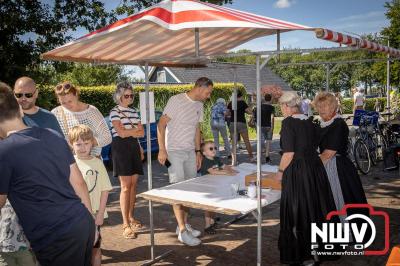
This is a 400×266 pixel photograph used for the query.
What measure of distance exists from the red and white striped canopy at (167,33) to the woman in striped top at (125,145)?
21.2 inches

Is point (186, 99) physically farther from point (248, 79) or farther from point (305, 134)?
point (248, 79)

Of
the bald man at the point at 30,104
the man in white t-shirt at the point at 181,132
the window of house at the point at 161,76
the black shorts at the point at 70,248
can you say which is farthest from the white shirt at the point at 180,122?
the window of house at the point at 161,76

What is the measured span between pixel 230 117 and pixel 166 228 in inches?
292

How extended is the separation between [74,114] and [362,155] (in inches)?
287

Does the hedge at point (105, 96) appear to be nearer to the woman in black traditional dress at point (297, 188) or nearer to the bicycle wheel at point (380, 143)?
the woman in black traditional dress at point (297, 188)

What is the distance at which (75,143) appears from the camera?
11.8 feet

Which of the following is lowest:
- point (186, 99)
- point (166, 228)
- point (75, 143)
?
point (166, 228)

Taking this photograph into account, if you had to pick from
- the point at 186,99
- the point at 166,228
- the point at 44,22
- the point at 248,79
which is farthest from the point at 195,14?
the point at 248,79

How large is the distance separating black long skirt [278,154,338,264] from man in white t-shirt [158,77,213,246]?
1303 mm

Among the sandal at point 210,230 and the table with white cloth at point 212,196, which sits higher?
the table with white cloth at point 212,196

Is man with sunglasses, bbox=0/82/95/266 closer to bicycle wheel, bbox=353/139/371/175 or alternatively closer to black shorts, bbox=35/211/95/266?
→ black shorts, bbox=35/211/95/266

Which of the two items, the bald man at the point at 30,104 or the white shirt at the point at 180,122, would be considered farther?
the white shirt at the point at 180,122

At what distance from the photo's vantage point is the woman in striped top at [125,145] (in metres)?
5.14

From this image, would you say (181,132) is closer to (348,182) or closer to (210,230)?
(210,230)
